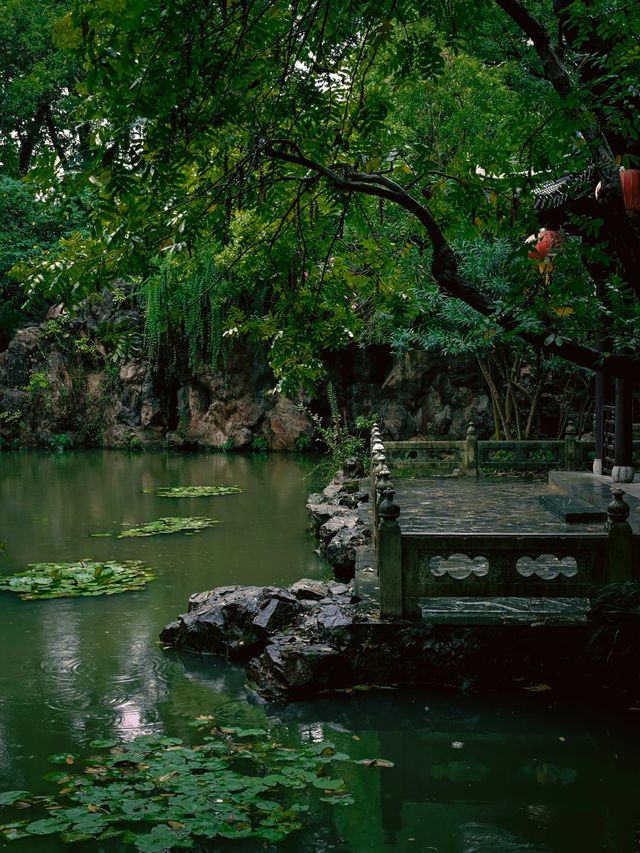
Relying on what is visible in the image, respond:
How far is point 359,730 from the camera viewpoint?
5.66 meters

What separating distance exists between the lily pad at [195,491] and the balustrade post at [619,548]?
11092 millimetres

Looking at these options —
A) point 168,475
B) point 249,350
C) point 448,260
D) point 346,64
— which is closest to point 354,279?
point 448,260

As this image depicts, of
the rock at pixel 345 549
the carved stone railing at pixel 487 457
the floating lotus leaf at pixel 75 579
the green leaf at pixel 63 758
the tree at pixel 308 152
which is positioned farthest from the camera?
the carved stone railing at pixel 487 457

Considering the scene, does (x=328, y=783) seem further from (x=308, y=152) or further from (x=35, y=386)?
(x=35, y=386)

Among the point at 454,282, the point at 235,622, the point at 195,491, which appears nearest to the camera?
the point at 454,282

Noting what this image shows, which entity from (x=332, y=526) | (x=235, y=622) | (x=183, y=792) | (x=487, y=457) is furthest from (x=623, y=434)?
(x=183, y=792)

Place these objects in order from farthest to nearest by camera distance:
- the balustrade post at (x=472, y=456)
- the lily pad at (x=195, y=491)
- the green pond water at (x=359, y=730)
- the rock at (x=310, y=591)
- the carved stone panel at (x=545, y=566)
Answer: the lily pad at (x=195, y=491), the balustrade post at (x=472, y=456), the carved stone panel at (x=545, y=566), the rock at (x=310, y=591), the green pond water at (x=359, y=730)

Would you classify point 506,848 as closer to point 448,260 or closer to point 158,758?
point 158,758

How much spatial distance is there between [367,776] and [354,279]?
3111 mm

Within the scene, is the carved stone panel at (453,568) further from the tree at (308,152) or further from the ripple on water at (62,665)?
the ripple on water at (62,665)

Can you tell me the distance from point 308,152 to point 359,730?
368cm

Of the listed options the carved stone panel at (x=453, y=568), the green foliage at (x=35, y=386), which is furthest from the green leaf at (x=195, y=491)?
the green foliage at (x=35, y=386)

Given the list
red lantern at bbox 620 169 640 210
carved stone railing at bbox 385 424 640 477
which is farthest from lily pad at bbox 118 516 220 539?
red lantern at bbox 620 169 640 210

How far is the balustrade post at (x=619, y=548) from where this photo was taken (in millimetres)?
6273
